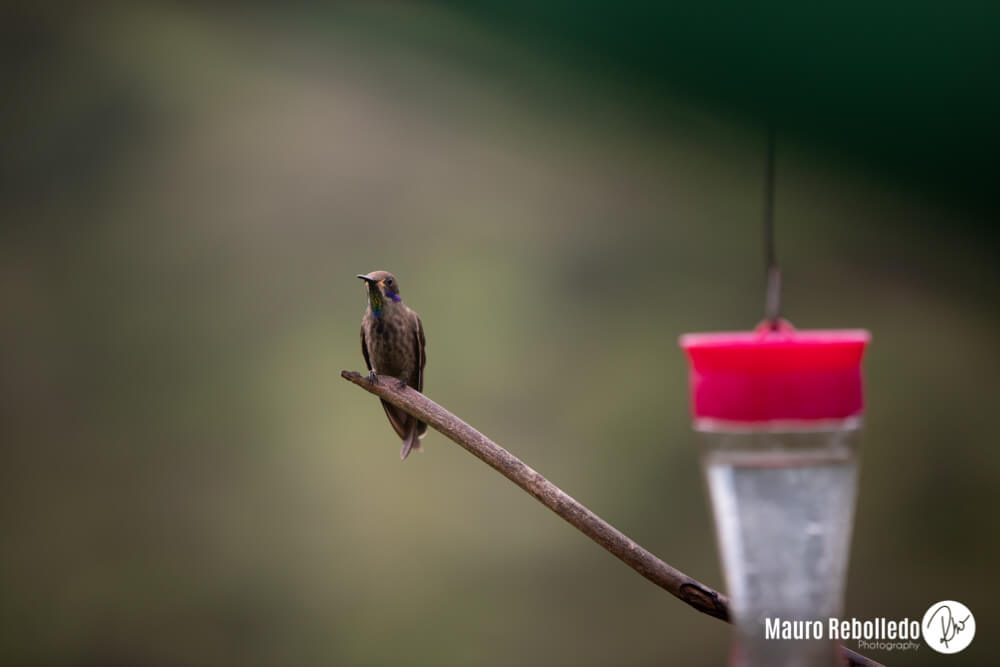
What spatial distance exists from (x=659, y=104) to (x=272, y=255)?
180 cm

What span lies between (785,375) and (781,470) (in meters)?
0.20

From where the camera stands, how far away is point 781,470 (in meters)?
1.07

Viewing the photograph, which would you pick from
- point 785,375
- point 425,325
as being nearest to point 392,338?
point 425,325

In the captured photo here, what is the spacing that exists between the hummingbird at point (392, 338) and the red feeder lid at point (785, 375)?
1.67 metres

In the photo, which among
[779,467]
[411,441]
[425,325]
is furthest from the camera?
[425,325]

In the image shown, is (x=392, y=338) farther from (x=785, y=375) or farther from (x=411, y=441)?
(x=785, y=375)

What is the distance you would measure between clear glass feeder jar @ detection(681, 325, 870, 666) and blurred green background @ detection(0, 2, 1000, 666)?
8.62 feet

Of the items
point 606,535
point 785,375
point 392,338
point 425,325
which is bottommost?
point 606,535

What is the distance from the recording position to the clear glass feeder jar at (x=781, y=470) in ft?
3.01
